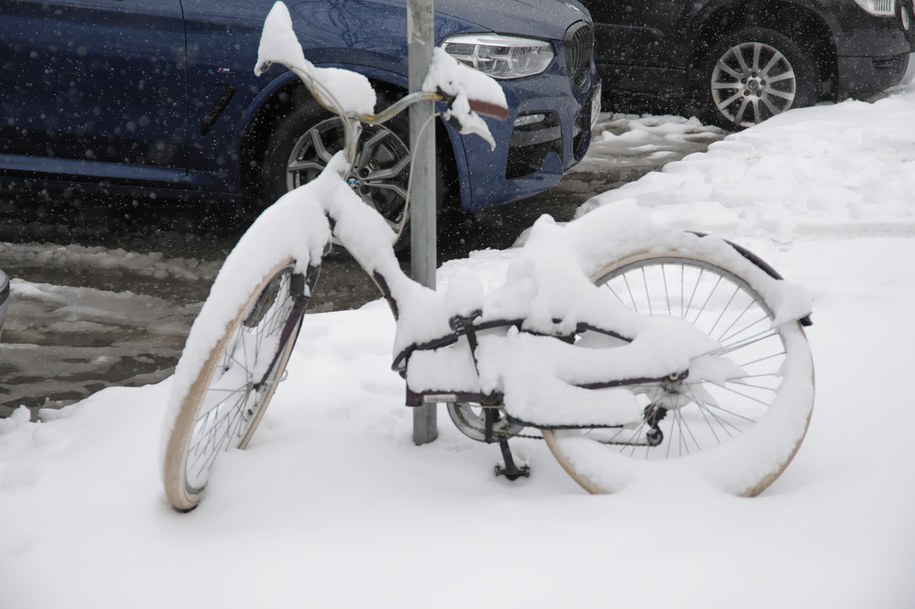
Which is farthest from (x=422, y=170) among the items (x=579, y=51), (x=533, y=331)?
(x=579, y=51)

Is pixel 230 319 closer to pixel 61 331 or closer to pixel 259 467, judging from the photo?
pixel 259 467

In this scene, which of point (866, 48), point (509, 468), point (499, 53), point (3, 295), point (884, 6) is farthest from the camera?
point (884, 6)

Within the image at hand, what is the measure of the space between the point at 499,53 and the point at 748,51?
3289 mm

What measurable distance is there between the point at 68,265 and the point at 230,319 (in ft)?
9.24

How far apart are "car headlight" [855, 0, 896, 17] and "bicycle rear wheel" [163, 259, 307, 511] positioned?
5.65m

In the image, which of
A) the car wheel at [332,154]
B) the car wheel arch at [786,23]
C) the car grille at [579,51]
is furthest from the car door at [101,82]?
the car wheel arch at [786,23]

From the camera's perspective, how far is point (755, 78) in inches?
271

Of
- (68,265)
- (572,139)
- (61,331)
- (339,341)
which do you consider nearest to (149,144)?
(68,265)

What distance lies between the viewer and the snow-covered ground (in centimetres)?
205

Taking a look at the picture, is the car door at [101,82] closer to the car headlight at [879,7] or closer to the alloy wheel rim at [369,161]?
the alloy wheel rim at [369,161]

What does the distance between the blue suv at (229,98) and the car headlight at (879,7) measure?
10.5 feet

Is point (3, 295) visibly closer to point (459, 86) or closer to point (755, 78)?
point (459, 86)

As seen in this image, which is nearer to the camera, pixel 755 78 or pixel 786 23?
pixel 786 23

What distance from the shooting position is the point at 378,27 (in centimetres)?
425
